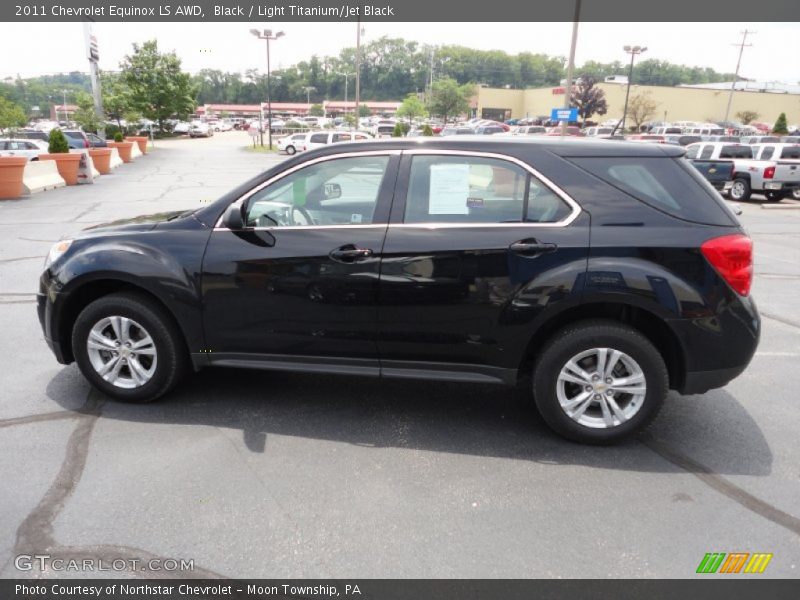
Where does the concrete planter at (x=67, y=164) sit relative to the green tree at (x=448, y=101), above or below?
below

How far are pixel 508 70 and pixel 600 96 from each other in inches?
3502

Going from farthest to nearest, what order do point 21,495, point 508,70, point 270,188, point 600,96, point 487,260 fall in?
point 508,70
point 600,96
point 270,188
point 487,260
point 21,495

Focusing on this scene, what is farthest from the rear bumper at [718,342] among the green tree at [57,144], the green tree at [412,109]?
the green tree at [412,109]

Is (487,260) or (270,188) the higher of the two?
(270,188)

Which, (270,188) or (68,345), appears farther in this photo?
(68,345)

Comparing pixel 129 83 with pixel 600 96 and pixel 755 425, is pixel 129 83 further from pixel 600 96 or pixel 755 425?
pixel 755 425

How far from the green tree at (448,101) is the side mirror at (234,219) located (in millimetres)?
88106

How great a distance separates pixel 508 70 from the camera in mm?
154750

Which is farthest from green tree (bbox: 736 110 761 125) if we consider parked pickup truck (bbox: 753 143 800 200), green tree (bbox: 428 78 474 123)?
parked pickup truck (bbox: 753 143 800 200)

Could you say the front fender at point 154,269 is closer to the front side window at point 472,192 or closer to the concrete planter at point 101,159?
the front side window at point 472,192

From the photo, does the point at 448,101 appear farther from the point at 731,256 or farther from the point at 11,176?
the point at 731,256

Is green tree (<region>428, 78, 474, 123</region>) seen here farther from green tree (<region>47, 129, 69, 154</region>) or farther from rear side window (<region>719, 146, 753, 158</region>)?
green tree (<region>47, 129, 69, 154</region>)

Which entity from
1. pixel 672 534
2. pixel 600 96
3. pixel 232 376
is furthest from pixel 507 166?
pixel 600 96

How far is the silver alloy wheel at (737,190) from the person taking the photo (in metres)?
19.0
